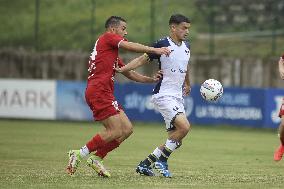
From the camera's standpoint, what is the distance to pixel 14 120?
101ft

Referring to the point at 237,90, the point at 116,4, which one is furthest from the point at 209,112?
the point at 116,4

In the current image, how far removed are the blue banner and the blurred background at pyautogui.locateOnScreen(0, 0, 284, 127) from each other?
34 mm

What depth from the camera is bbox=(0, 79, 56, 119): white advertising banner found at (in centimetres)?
3055

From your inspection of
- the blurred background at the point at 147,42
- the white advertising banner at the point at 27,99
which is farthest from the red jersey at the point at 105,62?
the white advertising banner at the point at 27,99

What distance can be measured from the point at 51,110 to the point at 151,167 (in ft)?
54.5

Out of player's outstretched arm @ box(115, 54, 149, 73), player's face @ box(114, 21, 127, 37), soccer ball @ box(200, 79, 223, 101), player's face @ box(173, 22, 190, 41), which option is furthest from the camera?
soccer ball @ box(200, 79, 223, 101)

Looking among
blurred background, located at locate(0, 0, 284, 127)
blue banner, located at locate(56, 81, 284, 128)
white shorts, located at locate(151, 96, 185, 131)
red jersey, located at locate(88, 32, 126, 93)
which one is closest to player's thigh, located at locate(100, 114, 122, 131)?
red jersey, located at locate(88, 32, 126, 93)

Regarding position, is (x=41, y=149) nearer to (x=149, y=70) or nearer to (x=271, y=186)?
(x=271, y=186)

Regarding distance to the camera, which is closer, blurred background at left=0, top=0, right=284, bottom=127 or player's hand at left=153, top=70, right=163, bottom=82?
player's hand at left=153, top=70, right=163, bottom=82

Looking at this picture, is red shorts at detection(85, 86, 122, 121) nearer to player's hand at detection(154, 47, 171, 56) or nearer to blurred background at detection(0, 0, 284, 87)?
player's hand at detection(154, 47, 171, 56)

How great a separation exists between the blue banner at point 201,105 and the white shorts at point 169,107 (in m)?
14.4

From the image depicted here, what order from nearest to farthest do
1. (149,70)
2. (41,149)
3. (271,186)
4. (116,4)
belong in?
(271,186) → (41,149) → (149,70) → (116,4)

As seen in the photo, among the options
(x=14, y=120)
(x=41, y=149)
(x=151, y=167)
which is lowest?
(x=14, y=120)

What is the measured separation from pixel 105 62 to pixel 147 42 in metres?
20.3
